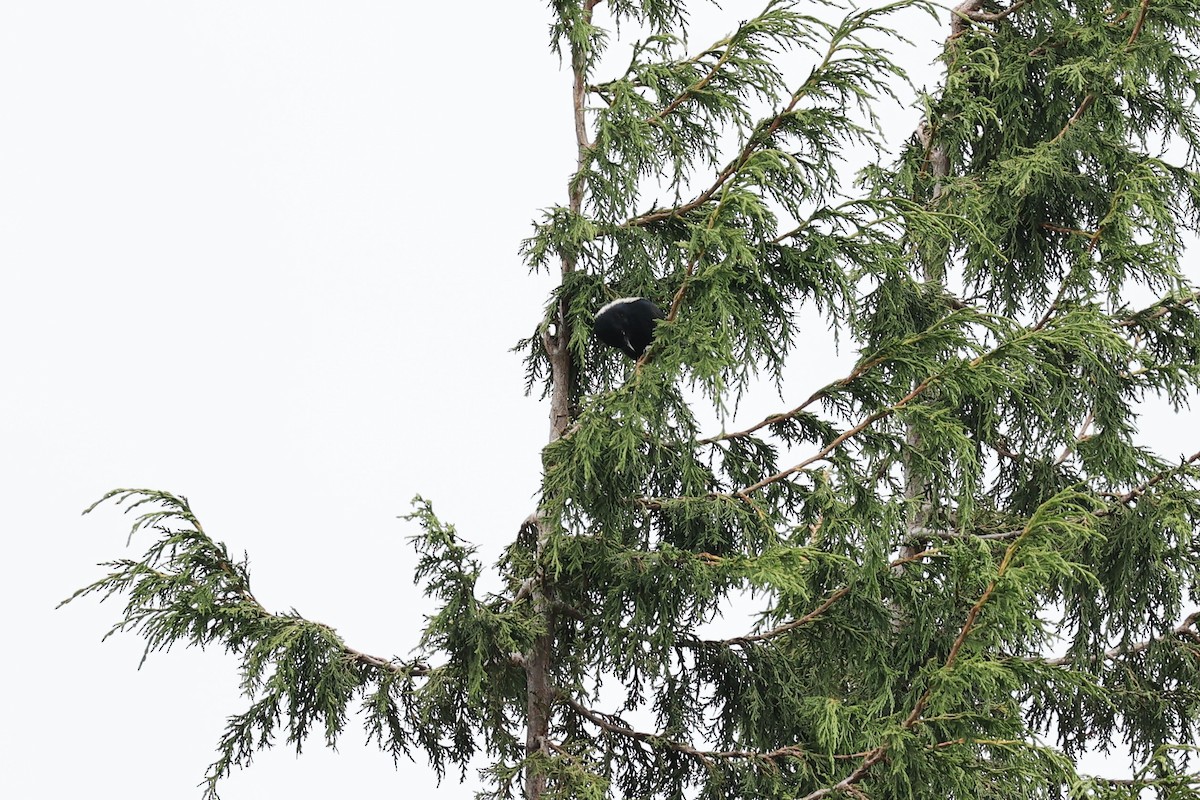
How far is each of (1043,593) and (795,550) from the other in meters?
3.54

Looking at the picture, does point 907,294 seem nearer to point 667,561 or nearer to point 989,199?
point 989,199

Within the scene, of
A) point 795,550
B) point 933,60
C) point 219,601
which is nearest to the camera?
point 795,550

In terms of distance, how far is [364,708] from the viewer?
848 centimetres

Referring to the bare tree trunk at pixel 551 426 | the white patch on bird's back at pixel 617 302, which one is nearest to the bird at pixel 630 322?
the white patch on bird's back at pixel 617 302

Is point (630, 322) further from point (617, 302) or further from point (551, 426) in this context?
point (551, 426)

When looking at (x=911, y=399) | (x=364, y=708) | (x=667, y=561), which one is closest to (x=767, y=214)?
(x=911, y=399)

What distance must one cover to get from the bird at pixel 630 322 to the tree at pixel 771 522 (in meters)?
0.26

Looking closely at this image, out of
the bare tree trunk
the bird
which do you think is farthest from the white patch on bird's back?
the bare tree trunk

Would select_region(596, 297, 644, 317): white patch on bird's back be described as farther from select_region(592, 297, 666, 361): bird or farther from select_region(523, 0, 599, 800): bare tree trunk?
select_region(523, 0, 599, 800): bare tree trunk

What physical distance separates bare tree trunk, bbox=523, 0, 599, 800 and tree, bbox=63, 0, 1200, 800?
2cm

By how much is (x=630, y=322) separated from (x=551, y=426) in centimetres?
86

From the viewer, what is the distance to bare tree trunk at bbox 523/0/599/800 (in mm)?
8453

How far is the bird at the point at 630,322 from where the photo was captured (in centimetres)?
824

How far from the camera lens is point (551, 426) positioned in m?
8.80
